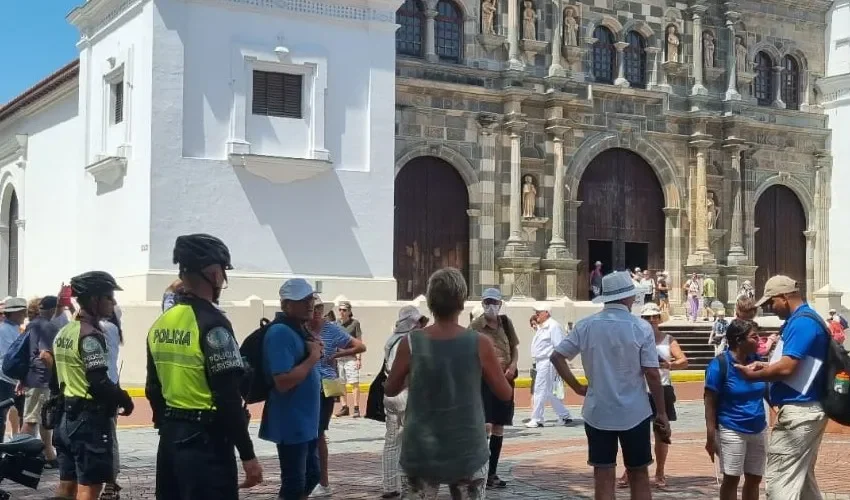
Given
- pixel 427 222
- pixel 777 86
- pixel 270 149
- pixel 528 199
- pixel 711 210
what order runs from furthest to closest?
pixel 777 86 < pixel 711 210 < pixel 528 199 < pixel 427 222 < pixel 270 149

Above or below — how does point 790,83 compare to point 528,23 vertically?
below

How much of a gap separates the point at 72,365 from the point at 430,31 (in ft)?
65.4

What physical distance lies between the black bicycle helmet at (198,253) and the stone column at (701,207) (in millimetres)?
24604

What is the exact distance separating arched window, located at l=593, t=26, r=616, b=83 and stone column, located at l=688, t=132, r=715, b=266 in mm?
2915

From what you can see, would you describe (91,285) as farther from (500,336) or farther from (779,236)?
(779,236)

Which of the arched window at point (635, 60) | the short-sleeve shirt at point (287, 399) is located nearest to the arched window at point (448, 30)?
the arched window at point (635, 60)

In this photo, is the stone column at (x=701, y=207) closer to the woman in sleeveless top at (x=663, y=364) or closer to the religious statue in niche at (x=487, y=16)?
the religious statue in niche at (x=487, y=16)

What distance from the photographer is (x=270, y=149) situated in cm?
2028

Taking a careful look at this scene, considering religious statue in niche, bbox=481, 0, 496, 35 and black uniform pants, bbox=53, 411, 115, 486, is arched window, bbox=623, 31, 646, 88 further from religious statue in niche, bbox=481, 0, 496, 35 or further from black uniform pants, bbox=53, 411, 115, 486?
black uniform pants, bbox=53, 411, 115, 486

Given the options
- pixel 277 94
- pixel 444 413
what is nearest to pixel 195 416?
pixel 444 413

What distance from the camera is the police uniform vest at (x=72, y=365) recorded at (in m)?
6.41

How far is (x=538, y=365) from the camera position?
15078 mm

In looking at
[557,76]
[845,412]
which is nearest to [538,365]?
[845,412]

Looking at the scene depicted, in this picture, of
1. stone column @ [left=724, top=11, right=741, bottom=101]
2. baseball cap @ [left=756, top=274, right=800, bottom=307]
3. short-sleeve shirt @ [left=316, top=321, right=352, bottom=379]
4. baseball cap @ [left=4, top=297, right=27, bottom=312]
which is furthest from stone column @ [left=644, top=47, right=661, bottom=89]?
baseball cap @ [left=756, top=274, right=800, bottom=307]
